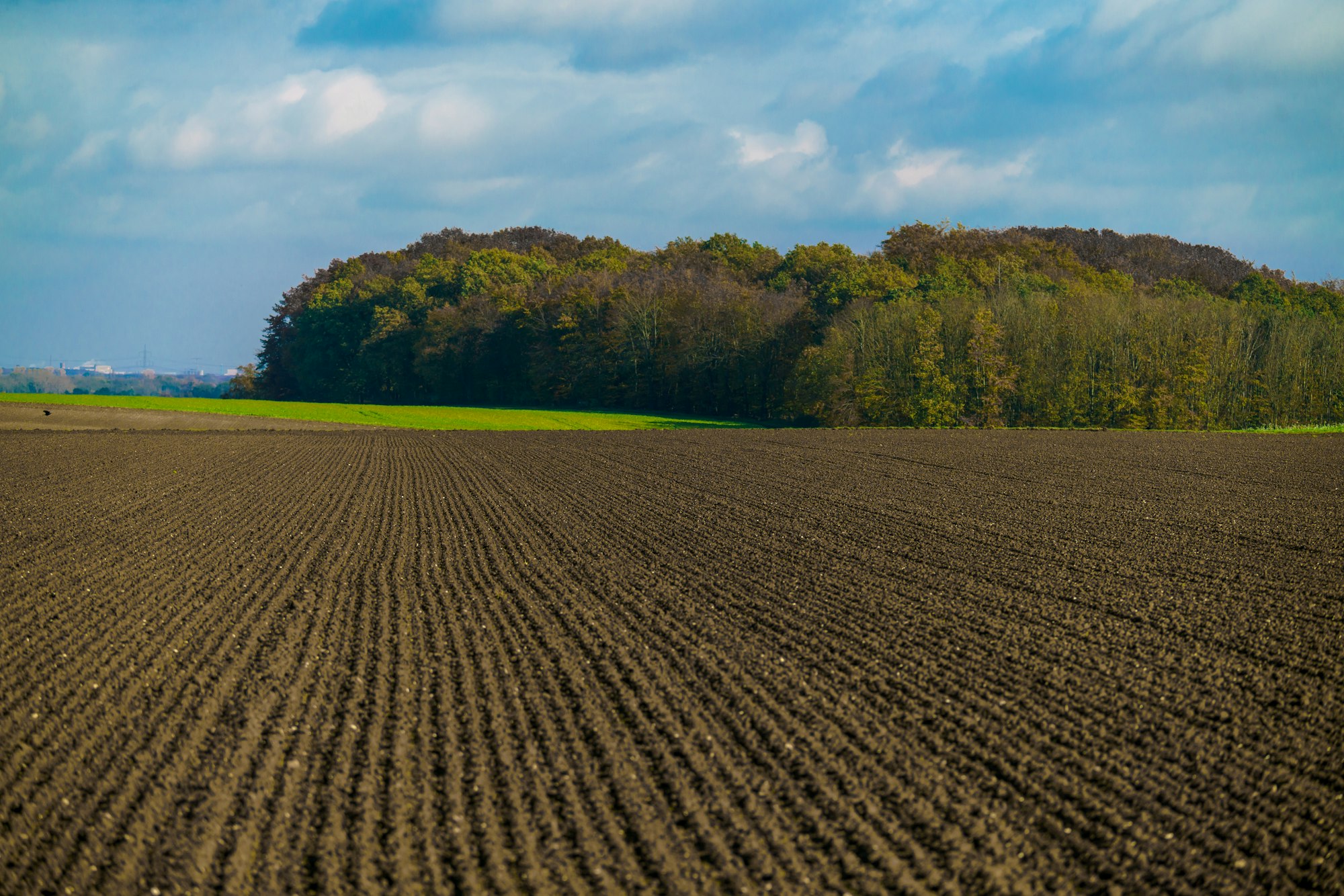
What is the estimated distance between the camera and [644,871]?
498cm

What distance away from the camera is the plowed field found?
519 centimetres

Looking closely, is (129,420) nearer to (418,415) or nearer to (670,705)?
(418,415)

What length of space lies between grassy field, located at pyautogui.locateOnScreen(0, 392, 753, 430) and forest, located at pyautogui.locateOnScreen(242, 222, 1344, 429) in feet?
26.7

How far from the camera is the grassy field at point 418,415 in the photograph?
56.8 m

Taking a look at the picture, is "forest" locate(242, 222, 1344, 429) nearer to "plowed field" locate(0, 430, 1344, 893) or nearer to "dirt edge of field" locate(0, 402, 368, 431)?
"dirt edge of field" locate(0, 402, 368, 431)

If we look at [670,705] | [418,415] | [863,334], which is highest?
[863,334]

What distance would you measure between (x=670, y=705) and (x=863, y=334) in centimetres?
5092

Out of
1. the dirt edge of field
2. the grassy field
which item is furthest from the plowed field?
the grassy field

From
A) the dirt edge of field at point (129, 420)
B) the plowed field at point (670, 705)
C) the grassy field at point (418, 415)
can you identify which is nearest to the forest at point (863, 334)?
the grassy field at point (418, 415)

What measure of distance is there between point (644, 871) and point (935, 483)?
19.4 m

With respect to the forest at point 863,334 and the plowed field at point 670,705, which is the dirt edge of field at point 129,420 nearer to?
the forest at point 863,334

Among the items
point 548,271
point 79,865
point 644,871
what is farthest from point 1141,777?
point 548,271

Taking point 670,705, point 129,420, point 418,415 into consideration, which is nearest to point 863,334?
point 418,415

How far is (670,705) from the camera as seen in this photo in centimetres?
740
